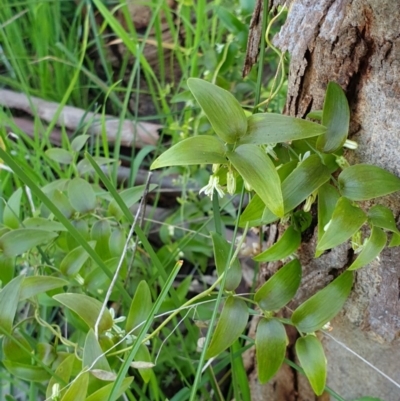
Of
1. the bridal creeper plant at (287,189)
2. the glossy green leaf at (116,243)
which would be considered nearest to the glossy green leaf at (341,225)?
the bridal creeper plant at (287,189)

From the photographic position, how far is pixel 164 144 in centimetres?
127

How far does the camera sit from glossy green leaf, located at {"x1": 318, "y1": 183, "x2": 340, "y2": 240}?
1.68 feet

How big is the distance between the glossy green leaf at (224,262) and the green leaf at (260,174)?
0.39 ft

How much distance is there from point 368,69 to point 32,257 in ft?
1.69

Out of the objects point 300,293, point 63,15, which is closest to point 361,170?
point 300,293

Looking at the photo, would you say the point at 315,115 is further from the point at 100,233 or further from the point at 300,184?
the point at 100,233

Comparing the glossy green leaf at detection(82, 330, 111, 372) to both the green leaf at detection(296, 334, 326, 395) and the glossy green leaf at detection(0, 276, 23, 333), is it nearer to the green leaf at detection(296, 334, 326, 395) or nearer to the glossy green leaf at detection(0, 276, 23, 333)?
the glossy green leaf at detection(0, 276, 23, 333)

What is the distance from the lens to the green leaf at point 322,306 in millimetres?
577

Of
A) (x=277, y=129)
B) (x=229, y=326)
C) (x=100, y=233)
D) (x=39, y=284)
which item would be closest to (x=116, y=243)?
(x=100, y=233)

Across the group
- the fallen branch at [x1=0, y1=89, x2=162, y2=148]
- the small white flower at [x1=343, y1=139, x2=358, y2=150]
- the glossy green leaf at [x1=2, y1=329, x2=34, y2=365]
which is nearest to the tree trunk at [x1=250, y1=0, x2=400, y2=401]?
the small white flower at [x1=343, y1=139, x2=358, y2=150]

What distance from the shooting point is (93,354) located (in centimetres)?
57

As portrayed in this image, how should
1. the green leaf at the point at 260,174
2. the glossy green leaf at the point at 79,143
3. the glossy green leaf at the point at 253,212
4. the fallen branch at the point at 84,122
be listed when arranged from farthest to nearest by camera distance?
the fallen branch at the point at 84,122
the glossy green leaf at the point at 79,143
the glossy green leaf at the point at 253,212
the green leaf at the point at 260,174

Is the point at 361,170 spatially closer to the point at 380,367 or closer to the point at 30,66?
the point at 380,367

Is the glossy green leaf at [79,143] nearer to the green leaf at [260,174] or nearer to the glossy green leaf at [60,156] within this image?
the glossy green leaf at [60,156]
